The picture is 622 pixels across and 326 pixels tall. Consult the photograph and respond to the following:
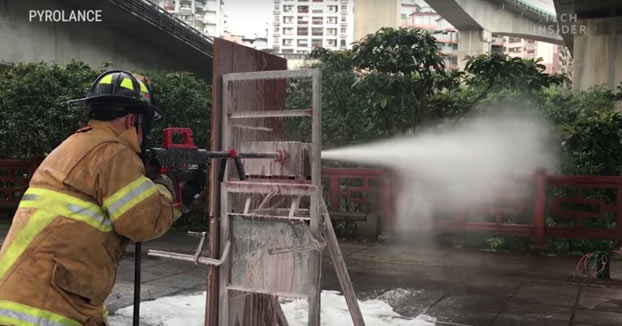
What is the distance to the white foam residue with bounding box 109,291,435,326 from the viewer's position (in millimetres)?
4906

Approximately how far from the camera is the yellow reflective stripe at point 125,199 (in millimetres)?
2127

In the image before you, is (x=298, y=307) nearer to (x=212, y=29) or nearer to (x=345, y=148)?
(x=345, y=148)

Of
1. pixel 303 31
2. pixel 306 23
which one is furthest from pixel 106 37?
pixel 306 23

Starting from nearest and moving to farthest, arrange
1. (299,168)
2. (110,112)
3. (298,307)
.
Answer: (110,112)
(299,168)
(298,307)

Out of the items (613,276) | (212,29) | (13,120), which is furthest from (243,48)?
(212,29)

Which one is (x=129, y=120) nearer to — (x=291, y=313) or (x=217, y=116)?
(x=217, y=116)

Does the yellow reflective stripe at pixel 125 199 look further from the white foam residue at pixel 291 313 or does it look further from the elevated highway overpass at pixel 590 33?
the elevated highway overpass at pixel 590 33

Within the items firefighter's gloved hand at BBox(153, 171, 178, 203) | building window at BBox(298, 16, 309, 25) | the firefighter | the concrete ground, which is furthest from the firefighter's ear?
building window at BBox(298, 16, 309, 25)

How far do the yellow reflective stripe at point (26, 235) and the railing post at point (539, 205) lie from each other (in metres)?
7.23

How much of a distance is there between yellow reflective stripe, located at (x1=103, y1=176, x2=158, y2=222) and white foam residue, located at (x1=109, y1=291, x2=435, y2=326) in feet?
9.75

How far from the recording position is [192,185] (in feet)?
8.92

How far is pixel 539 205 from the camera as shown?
8023 millimetres

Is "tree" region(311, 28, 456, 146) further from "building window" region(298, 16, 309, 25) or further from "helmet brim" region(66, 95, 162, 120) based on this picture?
"building window" region(298, 16, 309, 25)

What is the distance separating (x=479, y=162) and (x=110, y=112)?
288 inches
